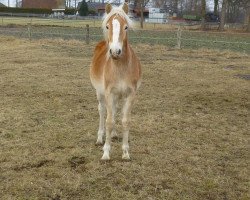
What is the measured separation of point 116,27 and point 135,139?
220 cm

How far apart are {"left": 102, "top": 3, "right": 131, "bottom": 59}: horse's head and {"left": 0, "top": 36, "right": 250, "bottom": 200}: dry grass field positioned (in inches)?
62.5

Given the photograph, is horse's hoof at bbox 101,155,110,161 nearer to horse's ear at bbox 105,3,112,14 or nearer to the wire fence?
horse's ear at bbox 105,3,112,14

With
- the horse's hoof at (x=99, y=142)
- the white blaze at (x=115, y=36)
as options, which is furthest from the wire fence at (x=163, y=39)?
the white blaze at (x=115, y=36)

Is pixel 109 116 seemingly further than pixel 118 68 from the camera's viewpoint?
Yes

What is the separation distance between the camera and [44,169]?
4.79m

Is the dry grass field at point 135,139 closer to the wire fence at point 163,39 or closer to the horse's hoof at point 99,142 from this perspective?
the horse's hoof at point 99,142

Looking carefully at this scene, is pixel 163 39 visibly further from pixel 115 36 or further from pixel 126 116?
pixel 115 36

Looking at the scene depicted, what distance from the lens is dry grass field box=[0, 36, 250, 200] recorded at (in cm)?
→ 439

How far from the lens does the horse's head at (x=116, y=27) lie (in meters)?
4.36

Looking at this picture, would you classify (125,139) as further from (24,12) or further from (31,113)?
(24,12)

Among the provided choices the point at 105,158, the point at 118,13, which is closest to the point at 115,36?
the point at 118,13

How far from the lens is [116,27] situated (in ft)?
14.7

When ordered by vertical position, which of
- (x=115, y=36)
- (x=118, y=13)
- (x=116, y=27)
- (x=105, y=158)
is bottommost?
(x=105, y=158)

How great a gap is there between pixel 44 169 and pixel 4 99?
3834 millimetres
